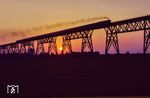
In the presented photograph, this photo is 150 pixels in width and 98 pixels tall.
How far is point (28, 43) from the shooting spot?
9488 cm

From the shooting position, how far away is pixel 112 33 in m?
63.1

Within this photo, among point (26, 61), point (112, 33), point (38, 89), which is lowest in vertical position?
point (38, 89)

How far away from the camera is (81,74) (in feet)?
162

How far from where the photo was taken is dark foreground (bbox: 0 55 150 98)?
44.6 metres

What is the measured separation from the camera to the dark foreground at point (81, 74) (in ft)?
146

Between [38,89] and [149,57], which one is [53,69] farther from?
[149,57]

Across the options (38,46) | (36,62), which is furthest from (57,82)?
(38,46)

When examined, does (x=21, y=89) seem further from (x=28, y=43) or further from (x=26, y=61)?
(x=28, y=43)

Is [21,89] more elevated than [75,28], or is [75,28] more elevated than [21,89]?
[75,28]

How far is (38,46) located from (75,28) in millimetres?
25929

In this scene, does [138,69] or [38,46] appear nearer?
[138,69]

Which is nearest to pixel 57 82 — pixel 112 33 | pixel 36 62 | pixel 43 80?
pixel 43 80

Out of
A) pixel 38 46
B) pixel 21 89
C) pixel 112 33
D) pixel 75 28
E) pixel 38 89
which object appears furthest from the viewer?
pixel 38 46

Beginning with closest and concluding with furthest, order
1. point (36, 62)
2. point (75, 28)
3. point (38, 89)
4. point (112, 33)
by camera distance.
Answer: point (38, 89) < point (36, 62) < point (112, 33) < point (75, 28)
